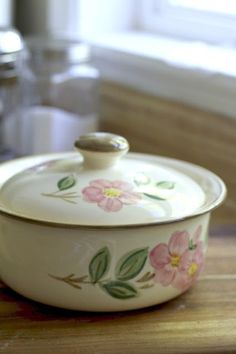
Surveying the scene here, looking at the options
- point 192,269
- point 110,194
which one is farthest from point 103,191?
point 192,269

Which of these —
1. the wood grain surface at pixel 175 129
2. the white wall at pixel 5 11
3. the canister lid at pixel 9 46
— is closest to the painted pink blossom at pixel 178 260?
the wood grain surface at pixel 175 129

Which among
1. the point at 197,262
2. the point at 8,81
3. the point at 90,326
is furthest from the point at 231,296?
the point at 8,81

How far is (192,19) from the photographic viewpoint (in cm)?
146

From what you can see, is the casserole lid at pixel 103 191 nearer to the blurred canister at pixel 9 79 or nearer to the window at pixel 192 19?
the blurred canister at pixel 9 79

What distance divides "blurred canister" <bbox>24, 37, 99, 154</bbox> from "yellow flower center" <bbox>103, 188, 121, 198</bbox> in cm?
56

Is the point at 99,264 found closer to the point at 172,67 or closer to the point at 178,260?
the point at 178,260

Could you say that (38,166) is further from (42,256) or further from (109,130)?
(109,130)

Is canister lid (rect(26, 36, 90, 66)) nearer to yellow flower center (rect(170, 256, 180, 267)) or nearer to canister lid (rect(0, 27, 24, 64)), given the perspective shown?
canister lid (rect(0, 27, 24, 64))

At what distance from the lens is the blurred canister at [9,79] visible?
1.20 meters

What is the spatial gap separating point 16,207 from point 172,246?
0.54ft

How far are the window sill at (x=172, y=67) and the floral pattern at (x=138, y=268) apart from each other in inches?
16.8

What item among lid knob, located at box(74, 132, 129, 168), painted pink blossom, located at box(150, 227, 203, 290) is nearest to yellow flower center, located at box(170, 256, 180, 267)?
painted pink blossom, located at box(150, 227, 203, 290)

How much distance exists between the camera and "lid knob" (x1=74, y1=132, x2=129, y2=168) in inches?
31.6

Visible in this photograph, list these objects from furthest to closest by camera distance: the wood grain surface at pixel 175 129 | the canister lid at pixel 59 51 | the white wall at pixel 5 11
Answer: the white wall at pixel 5 11
the canister lid at pixel 59 51
the wood grain surface at pixel 175 129
